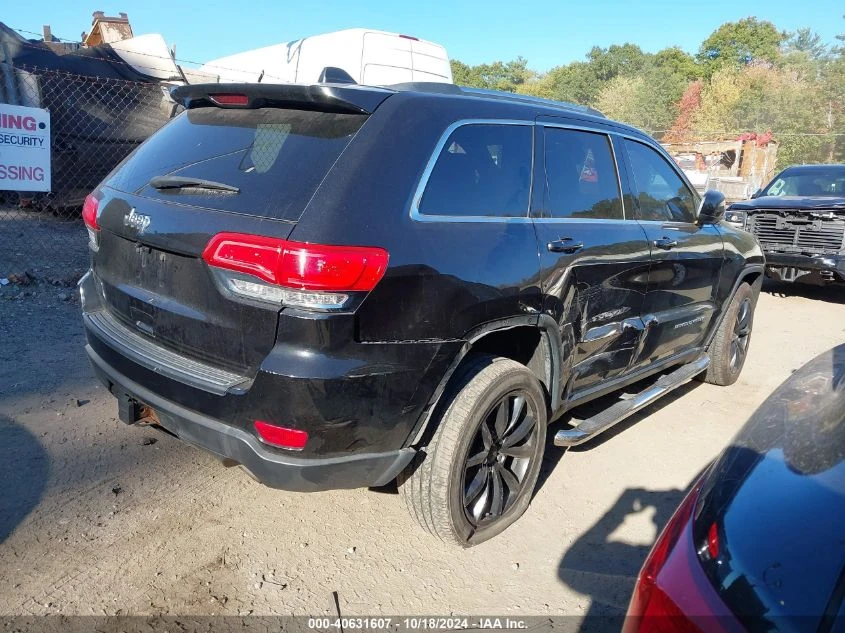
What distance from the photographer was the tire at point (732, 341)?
17.0 feet

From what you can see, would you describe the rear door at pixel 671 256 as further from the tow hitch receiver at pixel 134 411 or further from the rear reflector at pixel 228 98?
the tow hitch receiver at pixel 134 411

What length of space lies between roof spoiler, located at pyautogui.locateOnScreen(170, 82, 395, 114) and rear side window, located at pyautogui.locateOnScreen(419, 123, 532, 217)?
369mm

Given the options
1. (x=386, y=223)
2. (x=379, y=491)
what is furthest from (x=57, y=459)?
(x=386, y=223)

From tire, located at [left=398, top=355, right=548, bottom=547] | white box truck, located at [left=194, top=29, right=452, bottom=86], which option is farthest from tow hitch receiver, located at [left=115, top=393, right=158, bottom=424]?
white box truck, located at [left=194, top=29, right=452, bottom=86]

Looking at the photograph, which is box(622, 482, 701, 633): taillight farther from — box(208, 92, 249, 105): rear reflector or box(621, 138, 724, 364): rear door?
box(621, 138, 724, 364): rear door

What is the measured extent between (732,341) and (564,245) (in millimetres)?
2931

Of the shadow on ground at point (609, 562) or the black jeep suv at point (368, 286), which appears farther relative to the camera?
the shadow on ground at point (609, 562)

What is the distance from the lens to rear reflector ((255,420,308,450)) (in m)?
2.30

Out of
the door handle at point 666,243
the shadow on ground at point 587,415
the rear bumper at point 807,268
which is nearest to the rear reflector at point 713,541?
the shadow on ground at point 587,415

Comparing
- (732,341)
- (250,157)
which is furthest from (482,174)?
(732,341)

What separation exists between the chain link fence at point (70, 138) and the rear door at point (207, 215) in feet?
18.3

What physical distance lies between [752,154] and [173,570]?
27814 mm

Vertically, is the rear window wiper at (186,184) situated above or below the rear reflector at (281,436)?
above

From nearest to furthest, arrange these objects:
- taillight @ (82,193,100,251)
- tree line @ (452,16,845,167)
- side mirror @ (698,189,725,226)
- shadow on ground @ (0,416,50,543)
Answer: shadow on ground @ (0,416,50,543) < taillight @ (82,193,100,251) < side mirror @ (698,189,725,226) < tree line @ (452,16,845,167)
